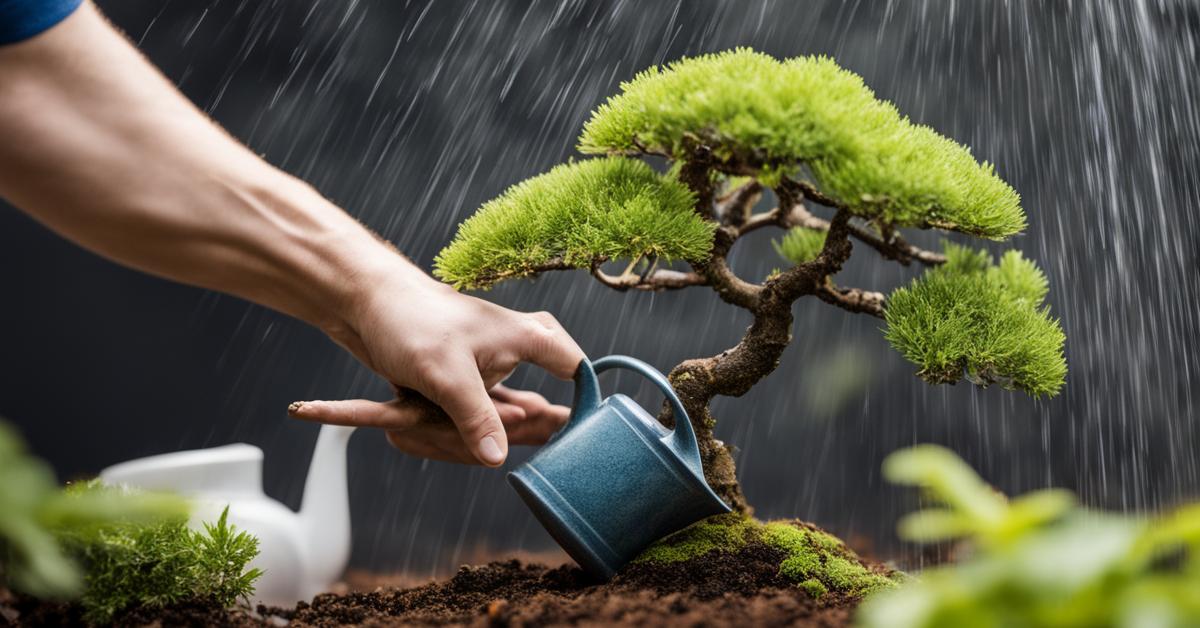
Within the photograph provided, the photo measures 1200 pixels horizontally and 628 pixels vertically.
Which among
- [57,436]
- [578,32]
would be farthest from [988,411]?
[57,436]

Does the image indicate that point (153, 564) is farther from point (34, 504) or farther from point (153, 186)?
point (34, 504)

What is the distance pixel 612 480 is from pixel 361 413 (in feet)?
1.36

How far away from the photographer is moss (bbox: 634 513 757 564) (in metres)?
1.33

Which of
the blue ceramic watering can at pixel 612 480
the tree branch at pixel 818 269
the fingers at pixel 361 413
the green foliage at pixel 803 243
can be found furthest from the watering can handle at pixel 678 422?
the green foliage at pixel 803 243

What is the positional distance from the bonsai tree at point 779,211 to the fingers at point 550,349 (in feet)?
0.30

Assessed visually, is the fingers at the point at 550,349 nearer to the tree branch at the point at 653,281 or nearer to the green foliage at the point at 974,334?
the tree branch at the point at 653,281

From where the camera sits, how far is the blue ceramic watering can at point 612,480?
49.6 inches

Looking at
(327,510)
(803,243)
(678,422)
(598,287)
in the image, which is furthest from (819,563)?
(598,287)

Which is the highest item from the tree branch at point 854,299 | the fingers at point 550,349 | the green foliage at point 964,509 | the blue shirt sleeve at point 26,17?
the tree branch at point 854,299

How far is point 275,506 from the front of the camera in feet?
5.27

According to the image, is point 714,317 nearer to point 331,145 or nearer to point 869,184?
point 331,145

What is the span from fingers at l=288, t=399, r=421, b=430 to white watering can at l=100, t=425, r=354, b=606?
7.5 inches

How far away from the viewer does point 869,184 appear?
1.15 metres

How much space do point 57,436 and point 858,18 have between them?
2483 millimetres
